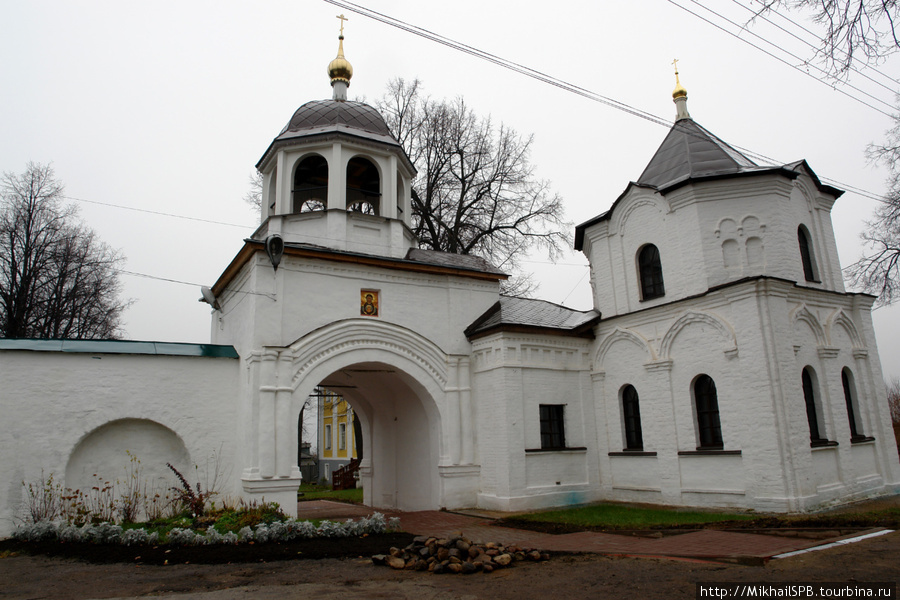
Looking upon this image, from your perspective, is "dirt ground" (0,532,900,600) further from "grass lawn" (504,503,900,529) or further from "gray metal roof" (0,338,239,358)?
"gray metal roof" (0,338,239,358)

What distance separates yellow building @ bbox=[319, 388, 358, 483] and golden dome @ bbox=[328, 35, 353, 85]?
19.5 metres

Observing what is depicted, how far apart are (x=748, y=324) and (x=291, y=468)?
29.1ft

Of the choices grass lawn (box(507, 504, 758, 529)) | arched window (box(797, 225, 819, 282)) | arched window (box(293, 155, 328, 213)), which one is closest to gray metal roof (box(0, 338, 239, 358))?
arched window (box(293, 155, 328, 213))

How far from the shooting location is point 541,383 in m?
13.5

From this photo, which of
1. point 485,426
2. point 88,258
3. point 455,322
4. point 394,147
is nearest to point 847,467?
point 485,426

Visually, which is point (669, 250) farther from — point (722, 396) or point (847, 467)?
point (847, 467)

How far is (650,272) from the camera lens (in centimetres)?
1365

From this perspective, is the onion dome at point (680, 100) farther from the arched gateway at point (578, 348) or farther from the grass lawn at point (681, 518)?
the grass lawn at point (681, 518)

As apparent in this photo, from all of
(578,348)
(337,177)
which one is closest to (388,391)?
(578,348)

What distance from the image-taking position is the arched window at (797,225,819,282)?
12969 mm

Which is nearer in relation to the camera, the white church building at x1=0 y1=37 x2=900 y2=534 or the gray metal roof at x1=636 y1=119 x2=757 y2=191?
the white church building at x1=0 y1=37 x2=900 y2=534

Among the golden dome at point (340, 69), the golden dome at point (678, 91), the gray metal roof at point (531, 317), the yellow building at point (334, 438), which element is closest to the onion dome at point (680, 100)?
the golden dome at point (678, 91)

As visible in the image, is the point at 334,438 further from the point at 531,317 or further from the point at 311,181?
the point at 531,317

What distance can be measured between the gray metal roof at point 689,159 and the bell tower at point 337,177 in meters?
5.86
